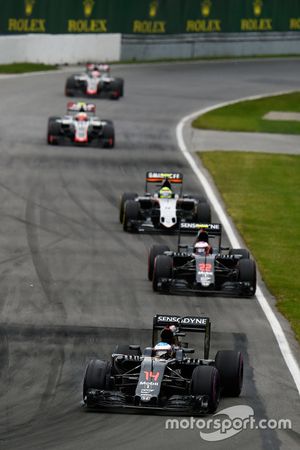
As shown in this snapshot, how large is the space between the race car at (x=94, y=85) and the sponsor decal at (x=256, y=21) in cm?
2001

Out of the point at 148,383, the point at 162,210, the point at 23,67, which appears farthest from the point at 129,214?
the point at 23,67

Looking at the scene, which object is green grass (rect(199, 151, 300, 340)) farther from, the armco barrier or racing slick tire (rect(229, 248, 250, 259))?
the armco barrier

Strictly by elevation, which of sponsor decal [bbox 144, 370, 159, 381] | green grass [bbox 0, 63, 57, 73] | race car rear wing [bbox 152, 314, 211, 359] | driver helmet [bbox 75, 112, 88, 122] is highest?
race car rear wing [bbox 152, 314, 211, 359]

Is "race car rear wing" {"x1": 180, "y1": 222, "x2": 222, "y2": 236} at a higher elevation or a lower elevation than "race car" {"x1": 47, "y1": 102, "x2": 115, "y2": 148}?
higher

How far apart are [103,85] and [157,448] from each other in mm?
43370

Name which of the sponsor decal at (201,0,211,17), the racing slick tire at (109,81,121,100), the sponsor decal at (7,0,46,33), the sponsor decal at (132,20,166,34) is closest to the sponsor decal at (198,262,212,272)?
the racing slick tire at (109,81,121,100)

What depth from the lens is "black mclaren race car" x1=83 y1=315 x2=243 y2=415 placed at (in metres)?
19.9

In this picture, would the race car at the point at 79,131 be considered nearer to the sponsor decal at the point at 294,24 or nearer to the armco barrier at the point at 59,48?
the armco barrier at the point at 59,48

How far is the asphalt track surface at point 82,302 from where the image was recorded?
19.2m

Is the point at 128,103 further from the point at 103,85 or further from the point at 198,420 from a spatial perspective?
the point at 198,420

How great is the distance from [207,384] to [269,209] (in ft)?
61.8

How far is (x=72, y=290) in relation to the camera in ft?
91.0

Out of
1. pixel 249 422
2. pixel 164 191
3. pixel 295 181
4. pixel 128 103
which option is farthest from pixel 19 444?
pixel 128 103

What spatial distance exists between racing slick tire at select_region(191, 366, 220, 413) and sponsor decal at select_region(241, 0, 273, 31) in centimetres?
6042
